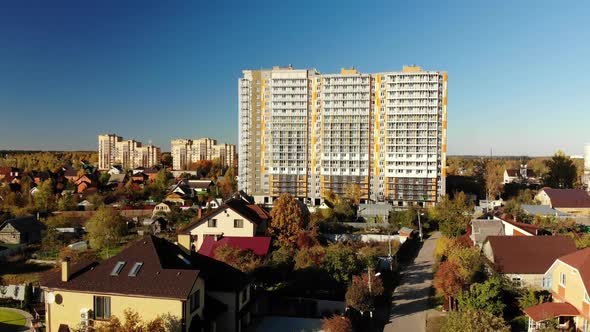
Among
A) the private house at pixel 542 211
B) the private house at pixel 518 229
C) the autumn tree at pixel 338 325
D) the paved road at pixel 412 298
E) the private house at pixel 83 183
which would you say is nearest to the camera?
the autumn tree at pixel 338 325

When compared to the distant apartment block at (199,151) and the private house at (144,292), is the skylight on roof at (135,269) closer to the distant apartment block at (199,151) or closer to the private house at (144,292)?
the private house at (144,292)

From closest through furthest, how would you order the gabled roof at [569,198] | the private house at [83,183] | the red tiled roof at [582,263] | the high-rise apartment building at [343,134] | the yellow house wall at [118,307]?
the yellow house wall at [118,307]
the red tiled roof at [582,263]
the gabled roof at [569,198]
the high-rise apartment building at [343,134]
the private house at [83,183]

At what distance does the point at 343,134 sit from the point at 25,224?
3773 cm

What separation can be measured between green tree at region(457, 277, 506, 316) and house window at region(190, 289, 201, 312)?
10.7 metres

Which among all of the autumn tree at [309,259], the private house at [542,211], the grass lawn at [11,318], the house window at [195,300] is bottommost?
the grass lawn at [11,318]

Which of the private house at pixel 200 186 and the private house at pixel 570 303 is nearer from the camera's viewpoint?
the private house at pixel 570 303

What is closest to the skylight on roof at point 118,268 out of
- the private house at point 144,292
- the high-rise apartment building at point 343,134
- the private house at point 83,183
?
the private house at point 144,292

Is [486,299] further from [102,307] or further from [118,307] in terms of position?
[102,307]

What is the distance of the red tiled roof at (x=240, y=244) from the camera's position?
27.3m

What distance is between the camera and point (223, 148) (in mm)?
140500

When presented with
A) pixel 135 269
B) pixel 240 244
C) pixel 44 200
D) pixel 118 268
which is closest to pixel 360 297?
pixel 135 269

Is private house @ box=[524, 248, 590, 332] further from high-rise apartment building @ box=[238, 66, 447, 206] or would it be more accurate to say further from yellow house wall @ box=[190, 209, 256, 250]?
high-rise apartment building @ box=[238, 66, 447, 206]

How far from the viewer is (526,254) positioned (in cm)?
2428

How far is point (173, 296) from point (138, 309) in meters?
1.37
